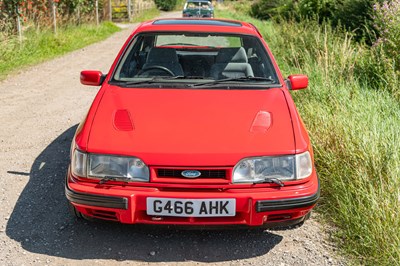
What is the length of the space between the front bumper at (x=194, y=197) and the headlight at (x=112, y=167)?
65 millimetres

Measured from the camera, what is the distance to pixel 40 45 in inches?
507

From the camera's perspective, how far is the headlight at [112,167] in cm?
289

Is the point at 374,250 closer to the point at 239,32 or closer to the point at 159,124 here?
the point at 159,124

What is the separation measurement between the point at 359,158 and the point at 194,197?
5.77 feet

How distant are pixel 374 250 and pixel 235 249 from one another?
91 cm

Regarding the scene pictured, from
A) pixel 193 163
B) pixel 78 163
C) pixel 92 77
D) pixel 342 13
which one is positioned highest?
pixel 92 77

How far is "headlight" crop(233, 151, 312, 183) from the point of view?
9.47 feet

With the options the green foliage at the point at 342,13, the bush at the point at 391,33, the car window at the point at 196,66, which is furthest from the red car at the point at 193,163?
the green foliage at the point at 342,13

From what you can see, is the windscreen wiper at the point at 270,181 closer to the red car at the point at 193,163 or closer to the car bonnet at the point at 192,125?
the red car at the point at 193,163

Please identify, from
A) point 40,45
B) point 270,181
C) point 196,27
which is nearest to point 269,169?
point 270,181

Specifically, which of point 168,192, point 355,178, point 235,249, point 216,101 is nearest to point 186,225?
point 168,192

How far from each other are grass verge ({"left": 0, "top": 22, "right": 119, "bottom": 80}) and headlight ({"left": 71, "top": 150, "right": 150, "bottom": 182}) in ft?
23.6

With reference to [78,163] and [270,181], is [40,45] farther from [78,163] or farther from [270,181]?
[270,181]

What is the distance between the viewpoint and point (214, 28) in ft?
13.9
